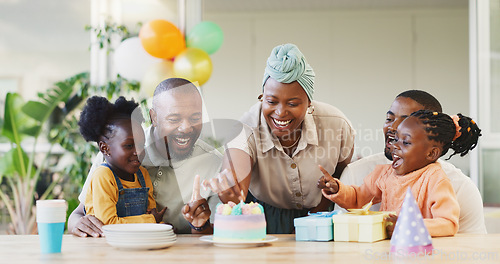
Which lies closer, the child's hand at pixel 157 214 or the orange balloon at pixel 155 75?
the child's hand at pixel 157 214

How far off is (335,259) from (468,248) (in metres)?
0.37

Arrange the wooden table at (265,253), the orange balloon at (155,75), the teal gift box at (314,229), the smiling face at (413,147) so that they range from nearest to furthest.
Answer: the wooden table at (265,253) → the teal gift box at (314,229) → the smiling face at (413,147) → the orange balloon at (155,75)

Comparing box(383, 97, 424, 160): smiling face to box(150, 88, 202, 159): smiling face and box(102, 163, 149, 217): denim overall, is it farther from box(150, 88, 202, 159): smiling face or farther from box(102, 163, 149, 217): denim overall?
box(102, 163, 149, 217): denim overall

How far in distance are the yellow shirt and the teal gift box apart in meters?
0.57

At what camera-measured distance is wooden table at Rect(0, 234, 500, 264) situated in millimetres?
1251

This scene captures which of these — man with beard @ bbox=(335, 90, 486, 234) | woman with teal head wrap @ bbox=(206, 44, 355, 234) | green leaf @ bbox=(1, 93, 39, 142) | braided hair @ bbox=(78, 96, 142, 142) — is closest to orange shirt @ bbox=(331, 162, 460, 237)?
man with beard @ bbox=(335, 90, 486, 234)

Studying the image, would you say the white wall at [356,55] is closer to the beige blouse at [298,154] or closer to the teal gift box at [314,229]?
the beige blouse at [298,154]

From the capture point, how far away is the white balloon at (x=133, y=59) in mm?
3881

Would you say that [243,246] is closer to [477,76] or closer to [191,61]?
[191,61]

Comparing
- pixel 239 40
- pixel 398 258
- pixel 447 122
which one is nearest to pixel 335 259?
pixel 398 258

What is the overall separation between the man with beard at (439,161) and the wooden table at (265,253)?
0.19 metres

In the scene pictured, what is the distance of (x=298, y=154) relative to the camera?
210 centimetres

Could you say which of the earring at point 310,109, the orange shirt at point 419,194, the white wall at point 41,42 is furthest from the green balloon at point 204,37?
the orange shirt at point 419,194

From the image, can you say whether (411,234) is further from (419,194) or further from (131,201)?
(131,201)
